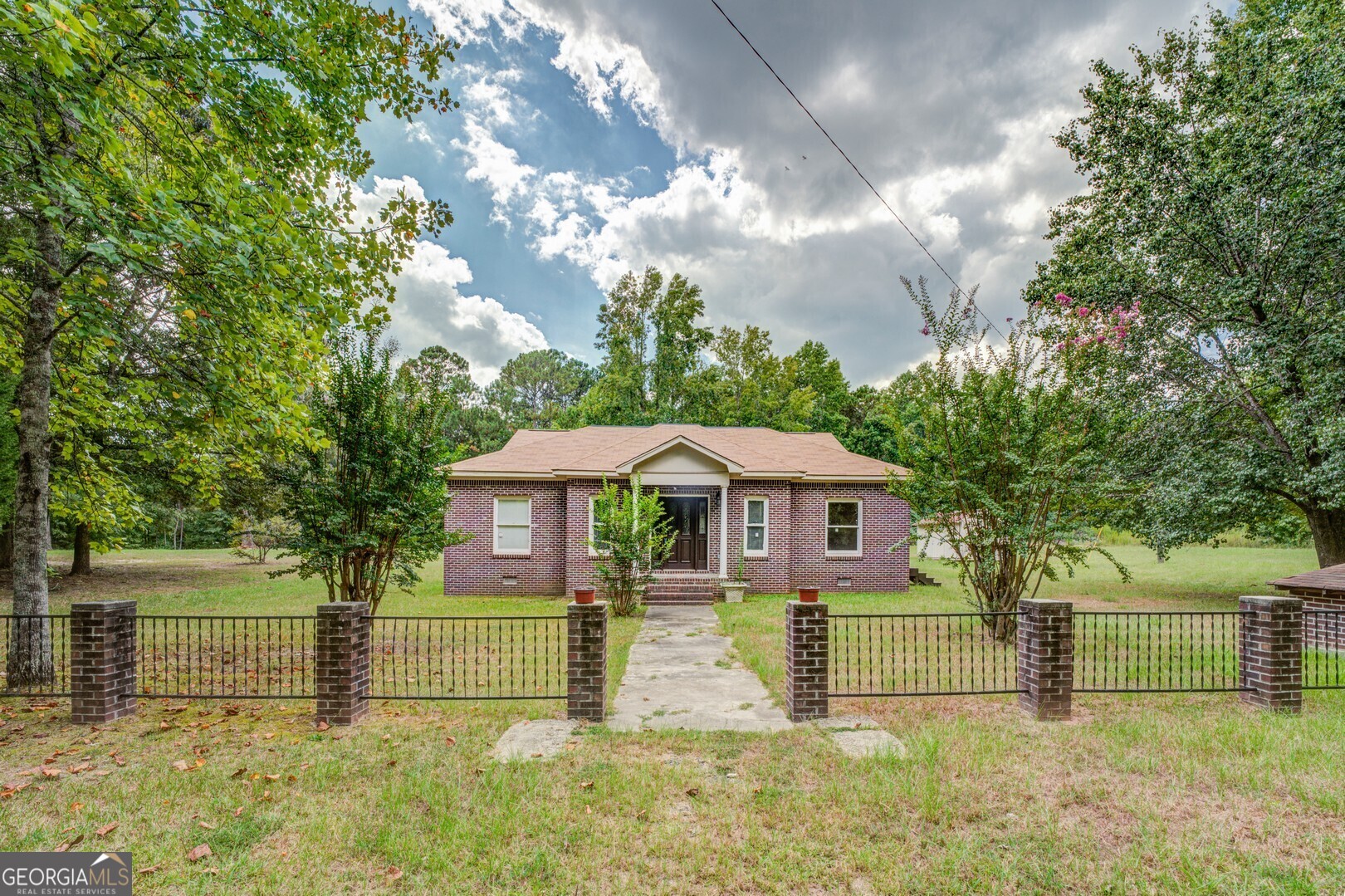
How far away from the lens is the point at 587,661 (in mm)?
5316

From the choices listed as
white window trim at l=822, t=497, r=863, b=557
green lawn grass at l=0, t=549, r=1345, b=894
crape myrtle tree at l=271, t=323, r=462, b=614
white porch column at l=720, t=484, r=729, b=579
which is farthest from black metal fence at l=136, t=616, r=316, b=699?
white window trim at l=822, t=497, r=863, b=557

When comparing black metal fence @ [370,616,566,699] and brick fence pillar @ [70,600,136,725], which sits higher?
brick fence pillar @ [70,600,136,725]

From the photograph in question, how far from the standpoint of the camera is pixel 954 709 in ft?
18.9

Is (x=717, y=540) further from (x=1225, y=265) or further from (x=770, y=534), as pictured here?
(x=1225, y=265)

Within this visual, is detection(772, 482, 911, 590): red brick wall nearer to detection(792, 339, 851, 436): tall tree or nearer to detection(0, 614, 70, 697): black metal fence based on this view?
detection(0, 614, 70, 697): black metal fence

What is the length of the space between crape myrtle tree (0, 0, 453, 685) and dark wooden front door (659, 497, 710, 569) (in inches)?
399

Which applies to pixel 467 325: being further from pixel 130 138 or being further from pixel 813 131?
pixel 813 131

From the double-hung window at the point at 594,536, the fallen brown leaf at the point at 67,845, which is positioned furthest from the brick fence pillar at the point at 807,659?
the double-hung window at the point at 594,536

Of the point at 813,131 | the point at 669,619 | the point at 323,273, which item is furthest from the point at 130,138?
the point at 669,619

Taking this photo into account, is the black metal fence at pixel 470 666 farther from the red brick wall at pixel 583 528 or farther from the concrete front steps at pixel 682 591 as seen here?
the red brick wall at pixel 583 528

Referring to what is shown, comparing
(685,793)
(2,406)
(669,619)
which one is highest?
(2,406)

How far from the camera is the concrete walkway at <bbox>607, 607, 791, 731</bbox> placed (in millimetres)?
5391

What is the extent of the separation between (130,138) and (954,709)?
1365cm

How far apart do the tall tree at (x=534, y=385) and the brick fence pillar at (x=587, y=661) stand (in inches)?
1567
